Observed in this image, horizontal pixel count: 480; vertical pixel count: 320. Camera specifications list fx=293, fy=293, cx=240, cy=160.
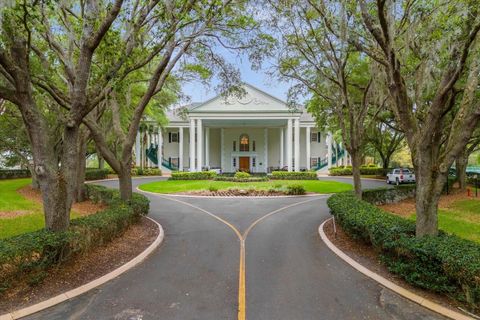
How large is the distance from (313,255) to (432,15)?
691cm

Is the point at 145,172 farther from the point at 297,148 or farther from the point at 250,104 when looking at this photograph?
the point at 297,148

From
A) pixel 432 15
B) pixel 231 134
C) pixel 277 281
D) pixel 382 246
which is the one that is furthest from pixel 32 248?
pixel 231 134

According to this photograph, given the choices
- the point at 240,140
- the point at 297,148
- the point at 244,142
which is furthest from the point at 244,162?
the point at 297,148

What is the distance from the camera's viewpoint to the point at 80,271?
6.29m

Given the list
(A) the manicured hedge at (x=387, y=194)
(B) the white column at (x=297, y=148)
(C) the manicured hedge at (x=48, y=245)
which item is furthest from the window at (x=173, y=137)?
(C) the manicured hedge at (x=48, y=245)

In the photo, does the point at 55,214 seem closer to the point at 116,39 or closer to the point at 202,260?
the point at 202,260

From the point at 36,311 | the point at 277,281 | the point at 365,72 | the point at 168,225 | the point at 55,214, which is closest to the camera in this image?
the point at 36,311

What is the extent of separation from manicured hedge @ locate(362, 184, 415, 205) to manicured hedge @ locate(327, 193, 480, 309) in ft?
30.6

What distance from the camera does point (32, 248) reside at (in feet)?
17.9

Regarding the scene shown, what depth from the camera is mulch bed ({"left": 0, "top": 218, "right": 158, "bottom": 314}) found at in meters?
5.03

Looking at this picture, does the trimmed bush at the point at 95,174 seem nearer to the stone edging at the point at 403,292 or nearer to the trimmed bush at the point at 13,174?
the trimmed bush at the point at 13,174

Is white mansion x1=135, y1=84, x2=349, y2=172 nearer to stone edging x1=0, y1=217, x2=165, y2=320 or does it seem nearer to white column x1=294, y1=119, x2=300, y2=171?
white column x1=294, y1=119, x2=300, y2=171

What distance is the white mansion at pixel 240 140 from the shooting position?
3606 centimetres

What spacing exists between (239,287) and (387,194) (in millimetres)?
15210
